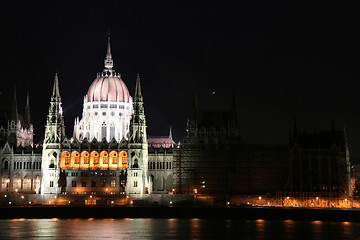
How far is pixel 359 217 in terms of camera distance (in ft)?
363

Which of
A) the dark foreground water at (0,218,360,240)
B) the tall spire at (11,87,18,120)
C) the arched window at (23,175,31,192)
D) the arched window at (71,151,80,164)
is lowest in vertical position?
the dark foreground water at (0,218,360,240)

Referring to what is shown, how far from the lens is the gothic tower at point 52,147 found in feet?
462

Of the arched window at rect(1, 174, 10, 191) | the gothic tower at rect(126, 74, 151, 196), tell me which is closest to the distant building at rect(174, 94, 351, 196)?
the gothic tower at rect(126, 74, 151, 196)

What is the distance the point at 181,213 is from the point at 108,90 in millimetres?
49897

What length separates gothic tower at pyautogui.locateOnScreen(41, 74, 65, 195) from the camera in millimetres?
140750

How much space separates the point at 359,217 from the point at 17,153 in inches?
2881

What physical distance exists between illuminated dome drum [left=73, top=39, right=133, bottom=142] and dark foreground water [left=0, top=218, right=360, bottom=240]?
48.4m

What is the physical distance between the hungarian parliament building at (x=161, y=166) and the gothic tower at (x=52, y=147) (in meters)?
0.19

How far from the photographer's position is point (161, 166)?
14750cm

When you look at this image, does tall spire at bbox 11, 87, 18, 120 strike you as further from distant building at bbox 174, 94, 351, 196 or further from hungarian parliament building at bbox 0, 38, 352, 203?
distant building at bbox 174, 94, 351, 196

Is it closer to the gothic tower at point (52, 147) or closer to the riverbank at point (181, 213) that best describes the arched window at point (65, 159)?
the gothic tower at point (52, 147)

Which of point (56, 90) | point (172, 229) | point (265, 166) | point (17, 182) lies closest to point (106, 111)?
point (56, 90)

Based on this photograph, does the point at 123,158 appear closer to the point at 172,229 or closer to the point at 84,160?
the point at 84,160

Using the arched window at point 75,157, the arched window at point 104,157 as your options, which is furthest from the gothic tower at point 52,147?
the arched window at point 104,157
